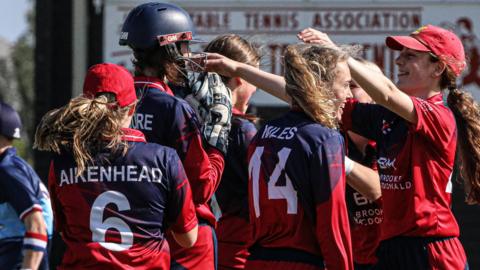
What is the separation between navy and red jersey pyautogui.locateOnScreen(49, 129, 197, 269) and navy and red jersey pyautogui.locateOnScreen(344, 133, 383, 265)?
4.73 ft

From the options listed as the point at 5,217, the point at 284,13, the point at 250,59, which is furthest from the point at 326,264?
the point at 284,13

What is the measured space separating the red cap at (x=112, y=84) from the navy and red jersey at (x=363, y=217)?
5.09 feet

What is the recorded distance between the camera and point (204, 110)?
4.51 metres

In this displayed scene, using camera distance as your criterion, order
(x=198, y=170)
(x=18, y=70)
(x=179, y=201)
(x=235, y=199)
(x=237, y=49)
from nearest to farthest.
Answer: (x=179, y=201)
(x=198, y=170)
(x=237, y=49)
(x=235, y=199)
(x=18, y=70)

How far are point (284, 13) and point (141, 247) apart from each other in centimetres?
550

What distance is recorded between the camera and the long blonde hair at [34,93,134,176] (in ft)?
12.6

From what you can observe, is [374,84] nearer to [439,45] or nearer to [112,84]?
[439,45]

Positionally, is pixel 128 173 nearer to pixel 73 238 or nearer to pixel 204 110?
pixel 73 238

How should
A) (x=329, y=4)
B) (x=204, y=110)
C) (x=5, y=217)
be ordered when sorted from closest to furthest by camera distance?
(x=204, y=110) → (x=5, y=217) → (x=329, y=4)

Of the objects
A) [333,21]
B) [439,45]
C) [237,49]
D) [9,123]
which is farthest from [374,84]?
[333,21]

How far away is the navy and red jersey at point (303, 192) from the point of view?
3846 mm

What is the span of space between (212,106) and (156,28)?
1.42ft

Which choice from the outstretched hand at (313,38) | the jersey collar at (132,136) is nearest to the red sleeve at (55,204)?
the jersey collar at (132,136)

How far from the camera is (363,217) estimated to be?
514 centimetres
